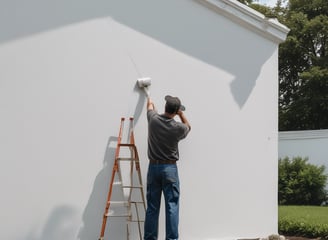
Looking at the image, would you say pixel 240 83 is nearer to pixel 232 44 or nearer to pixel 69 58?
pixel 232 44

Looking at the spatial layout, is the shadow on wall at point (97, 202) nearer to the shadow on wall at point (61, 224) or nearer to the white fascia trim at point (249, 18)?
the shadow on wall at point (61, 224)

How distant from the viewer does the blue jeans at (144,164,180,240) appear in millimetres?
5664

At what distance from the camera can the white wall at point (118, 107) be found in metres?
5.33

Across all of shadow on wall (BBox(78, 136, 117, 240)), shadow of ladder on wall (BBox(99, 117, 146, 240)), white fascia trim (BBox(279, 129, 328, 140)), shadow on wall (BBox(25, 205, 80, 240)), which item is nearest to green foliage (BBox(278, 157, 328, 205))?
white fascia trim (BBox(279, 129, 328, 140))

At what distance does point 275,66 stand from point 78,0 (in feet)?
11.2

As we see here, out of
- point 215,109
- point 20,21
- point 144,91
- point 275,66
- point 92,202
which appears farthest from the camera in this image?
point 275,66

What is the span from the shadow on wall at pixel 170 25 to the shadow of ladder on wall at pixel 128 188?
131 cm

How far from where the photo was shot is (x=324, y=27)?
22141 mm

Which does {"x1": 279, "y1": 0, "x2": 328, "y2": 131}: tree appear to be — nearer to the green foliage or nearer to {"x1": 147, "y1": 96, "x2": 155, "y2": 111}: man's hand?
the green foliage

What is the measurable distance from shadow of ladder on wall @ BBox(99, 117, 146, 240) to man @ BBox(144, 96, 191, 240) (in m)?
0.24

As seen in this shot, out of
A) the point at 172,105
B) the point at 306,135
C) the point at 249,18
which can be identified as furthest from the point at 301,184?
the point at 172,105

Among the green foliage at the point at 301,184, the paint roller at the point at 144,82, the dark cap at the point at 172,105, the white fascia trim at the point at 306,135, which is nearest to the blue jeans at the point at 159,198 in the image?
the dark cap at the point at 172,105

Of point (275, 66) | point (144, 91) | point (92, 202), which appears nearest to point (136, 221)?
point (92, 202)

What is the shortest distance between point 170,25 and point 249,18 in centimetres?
137
